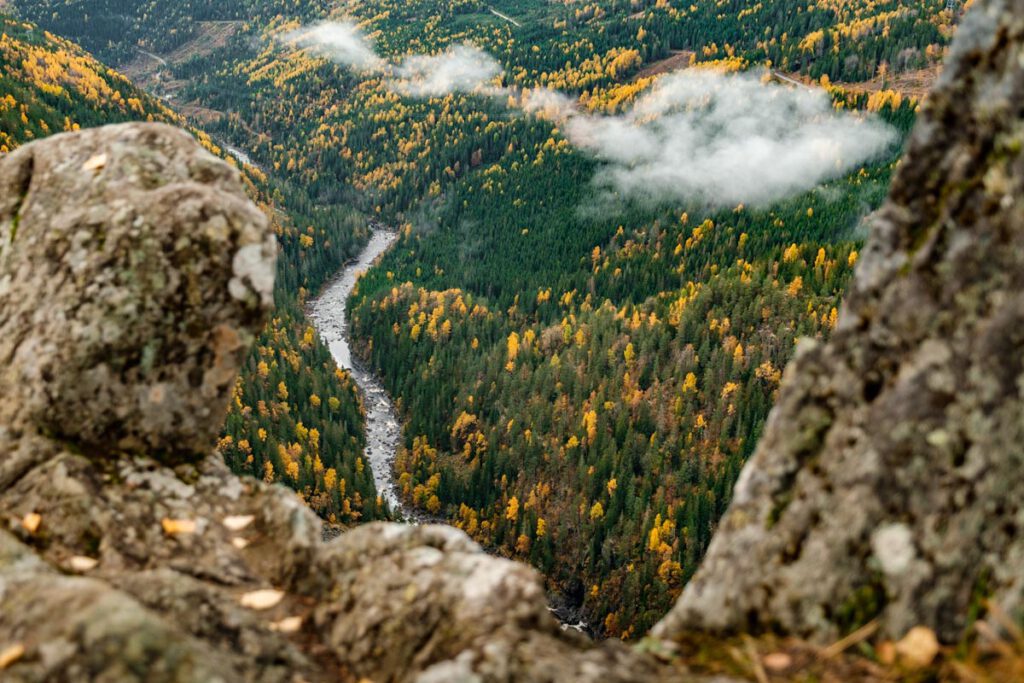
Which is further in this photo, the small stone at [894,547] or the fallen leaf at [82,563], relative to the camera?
the fallen leaf at [82,563]

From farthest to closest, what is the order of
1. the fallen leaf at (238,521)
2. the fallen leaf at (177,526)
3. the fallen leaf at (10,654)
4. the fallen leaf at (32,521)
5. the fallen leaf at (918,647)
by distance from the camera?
the fallen leaf at (238,521) < the fallen leaf at (177,526) < the fallen leaf at (32,521) < the fallen leaf at (10,654) < the fallen leaf at (918,647)

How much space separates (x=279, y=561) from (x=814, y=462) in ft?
36.0

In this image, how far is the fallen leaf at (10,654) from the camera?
9.23 meters

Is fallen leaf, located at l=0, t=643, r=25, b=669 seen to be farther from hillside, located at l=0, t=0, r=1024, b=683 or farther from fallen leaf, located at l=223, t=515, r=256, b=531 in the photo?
fallen leaf, located at l=223, t=515, r=256, b=531

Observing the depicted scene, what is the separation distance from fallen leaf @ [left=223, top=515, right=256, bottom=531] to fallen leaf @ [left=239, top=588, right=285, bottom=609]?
239 cm

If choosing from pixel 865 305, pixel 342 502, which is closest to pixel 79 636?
pixel 865 305

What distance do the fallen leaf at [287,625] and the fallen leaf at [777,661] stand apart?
8.29 meters

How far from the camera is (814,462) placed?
35.8 feet

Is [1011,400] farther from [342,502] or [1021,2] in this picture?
[342,502]

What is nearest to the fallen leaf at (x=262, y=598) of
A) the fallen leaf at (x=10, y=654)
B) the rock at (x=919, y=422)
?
the fallen leaf at (x=10, y=654)

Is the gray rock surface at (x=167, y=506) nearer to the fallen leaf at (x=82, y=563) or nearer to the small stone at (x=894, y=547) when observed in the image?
the fallen leaf at (x=82, y=563)

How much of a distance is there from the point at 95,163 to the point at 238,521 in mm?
10471

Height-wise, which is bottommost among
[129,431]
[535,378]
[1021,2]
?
[535,378]

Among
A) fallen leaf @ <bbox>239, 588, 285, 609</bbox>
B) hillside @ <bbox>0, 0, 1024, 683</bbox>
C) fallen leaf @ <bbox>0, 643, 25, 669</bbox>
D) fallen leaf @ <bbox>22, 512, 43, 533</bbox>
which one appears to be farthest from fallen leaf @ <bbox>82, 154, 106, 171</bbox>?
fallen leaf @ <bbox>0, 643, 25, 669</bbox>
